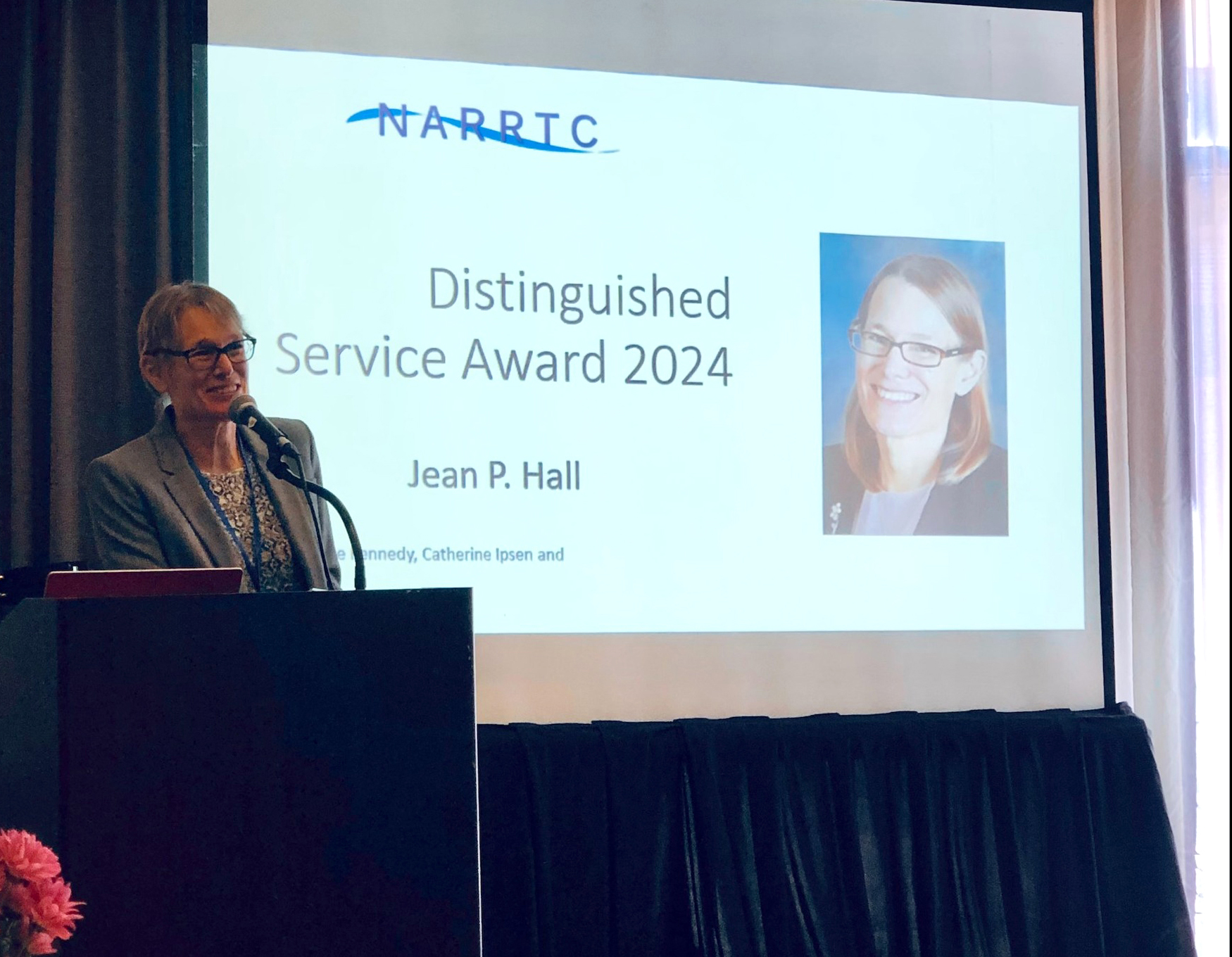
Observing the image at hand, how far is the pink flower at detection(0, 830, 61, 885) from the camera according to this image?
37.5 inches

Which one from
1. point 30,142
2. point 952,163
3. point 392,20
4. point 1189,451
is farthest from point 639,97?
point 1189,451

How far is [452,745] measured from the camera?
1447 mm

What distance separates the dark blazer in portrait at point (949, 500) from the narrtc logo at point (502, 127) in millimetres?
940

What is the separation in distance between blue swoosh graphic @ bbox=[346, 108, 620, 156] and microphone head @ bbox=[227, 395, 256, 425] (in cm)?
127

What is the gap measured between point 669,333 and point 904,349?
0.60 meters

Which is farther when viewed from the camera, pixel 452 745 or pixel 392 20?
pixel 392 20

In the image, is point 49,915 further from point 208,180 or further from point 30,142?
point 30,142

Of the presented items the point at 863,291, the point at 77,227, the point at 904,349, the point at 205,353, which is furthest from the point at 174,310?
the point at 904,349

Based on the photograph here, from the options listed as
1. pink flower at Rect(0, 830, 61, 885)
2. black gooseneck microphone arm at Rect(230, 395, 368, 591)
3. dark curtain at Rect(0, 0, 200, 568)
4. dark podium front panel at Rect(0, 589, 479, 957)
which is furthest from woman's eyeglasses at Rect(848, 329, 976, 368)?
pink flower at Rect(0, 830, 61, 885)

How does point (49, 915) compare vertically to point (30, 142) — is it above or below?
below

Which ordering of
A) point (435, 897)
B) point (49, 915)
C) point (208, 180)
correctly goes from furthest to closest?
point (208, 180), point (435, 897), point (49, 915)

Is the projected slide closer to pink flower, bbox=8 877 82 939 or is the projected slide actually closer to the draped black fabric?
the draped black fabric

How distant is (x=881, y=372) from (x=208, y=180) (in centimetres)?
163

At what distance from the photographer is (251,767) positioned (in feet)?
4.54
